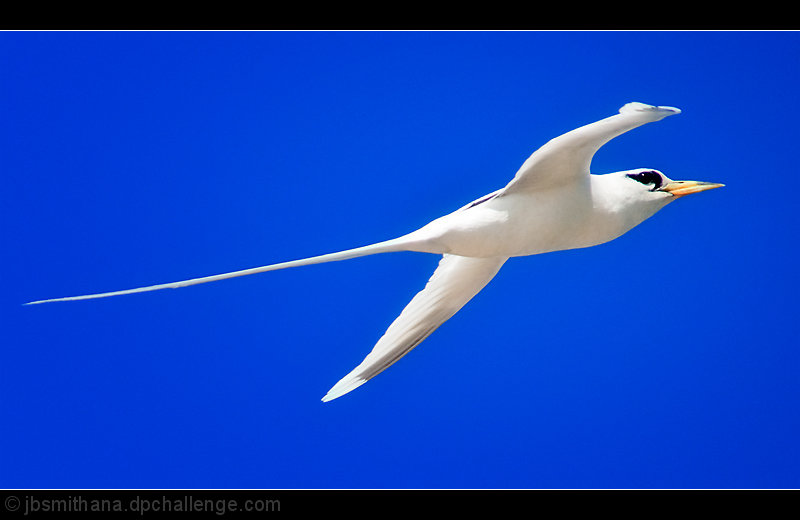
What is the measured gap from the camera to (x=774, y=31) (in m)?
5.00

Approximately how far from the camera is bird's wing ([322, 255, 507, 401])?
510cm

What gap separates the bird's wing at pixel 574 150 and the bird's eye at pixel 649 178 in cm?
36

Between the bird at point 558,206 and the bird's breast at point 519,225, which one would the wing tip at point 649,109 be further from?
the bird's breast at point 519,225

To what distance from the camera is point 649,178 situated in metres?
4.68

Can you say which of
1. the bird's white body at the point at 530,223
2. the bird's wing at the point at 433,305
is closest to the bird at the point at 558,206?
the bird's white body at the point at 530,223

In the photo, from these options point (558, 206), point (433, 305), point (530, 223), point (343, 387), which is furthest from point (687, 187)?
point (343, 387)

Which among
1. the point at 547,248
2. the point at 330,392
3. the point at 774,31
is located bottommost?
the point at 330,392

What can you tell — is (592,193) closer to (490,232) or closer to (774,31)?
(490,232)

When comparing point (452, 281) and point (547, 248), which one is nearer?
point (547, 248)

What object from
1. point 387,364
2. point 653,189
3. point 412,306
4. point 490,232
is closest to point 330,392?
point 387,364

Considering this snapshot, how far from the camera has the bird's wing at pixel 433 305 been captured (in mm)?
5102

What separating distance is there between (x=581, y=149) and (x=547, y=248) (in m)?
0.57

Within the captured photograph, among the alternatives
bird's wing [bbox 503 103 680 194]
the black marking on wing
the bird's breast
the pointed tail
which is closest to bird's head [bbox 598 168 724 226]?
the bird's breast

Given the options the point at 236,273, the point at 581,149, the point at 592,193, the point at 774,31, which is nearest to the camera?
the point at 236,273
